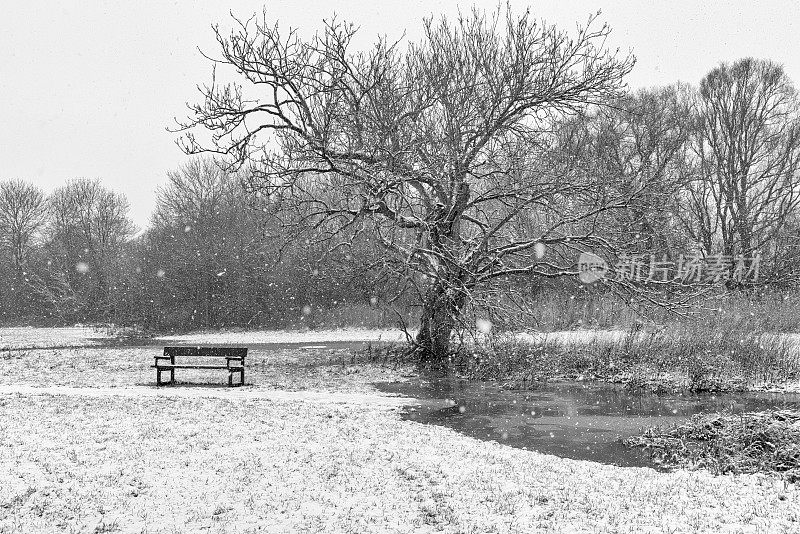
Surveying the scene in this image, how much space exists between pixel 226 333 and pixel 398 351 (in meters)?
18.9

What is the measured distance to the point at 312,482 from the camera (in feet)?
21.3

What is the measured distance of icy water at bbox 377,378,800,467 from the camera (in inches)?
360

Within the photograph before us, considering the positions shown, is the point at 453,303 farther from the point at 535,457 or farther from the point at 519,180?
the point at 535,457

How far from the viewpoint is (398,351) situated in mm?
19109

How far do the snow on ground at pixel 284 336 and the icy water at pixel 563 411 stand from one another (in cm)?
1369

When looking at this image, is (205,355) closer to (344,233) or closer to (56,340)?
(344,233)

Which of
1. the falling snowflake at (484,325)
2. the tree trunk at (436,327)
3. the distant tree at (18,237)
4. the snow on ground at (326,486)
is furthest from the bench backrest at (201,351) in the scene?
the distant tree at (18,237)

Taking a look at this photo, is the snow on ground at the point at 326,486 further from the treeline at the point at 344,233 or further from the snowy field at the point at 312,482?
the treeline at the point at 344,233

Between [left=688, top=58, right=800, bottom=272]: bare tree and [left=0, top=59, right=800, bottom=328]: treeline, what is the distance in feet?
0.22

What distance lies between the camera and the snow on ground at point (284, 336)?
29.2 metres

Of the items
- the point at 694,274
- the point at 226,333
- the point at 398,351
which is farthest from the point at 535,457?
the point at 226,333

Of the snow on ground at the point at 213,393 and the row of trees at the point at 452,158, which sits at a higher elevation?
the row of trees at the point at 452,158

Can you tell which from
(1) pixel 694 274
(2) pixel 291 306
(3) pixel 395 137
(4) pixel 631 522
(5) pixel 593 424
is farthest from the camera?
(2) pixel 291 306

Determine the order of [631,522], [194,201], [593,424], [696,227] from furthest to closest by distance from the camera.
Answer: [194,201] → [696,227] → [593,424] → [631,522]
